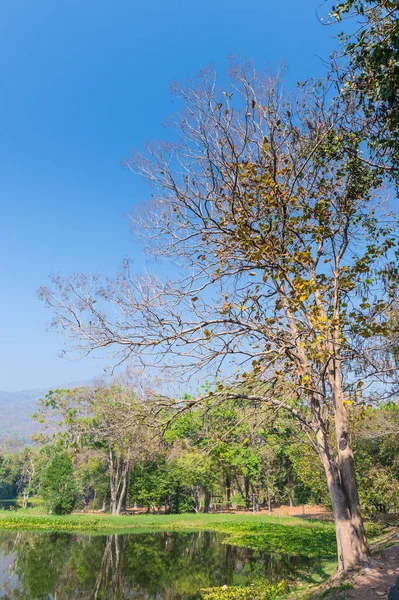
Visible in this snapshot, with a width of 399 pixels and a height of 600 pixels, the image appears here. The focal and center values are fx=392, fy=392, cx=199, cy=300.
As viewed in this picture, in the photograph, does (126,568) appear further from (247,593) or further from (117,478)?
(117,478)

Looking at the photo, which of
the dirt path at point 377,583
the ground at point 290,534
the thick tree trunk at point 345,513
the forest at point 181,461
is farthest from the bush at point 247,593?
the forest at point 181,461

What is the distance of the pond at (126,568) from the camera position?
35.7 ft

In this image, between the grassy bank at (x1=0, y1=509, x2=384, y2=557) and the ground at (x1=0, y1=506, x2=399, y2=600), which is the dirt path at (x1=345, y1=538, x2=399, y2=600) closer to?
the ground at (x1=0, y1=506, x2=399, y2=600)

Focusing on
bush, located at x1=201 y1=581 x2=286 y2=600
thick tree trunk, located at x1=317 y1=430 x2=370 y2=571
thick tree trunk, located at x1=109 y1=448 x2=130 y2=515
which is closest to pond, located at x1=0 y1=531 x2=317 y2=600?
bush, located at x1=201 y1=581 x2=286 y2=600

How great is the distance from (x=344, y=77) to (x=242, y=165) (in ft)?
6.16

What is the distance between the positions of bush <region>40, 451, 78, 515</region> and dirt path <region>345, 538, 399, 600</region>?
28237 millimetres

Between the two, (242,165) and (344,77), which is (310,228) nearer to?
(242,165)

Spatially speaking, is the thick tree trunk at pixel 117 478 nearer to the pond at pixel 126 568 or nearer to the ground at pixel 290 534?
the ground at pixel 290 534

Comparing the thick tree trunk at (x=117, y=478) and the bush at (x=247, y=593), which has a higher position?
the thick tree trunk at (x=117, y=478)

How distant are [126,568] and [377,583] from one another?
34.8 feet

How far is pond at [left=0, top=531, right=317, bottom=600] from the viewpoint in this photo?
10875 millimetres

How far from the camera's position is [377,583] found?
6078mm

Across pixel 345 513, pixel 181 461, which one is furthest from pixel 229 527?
pixel 345 513

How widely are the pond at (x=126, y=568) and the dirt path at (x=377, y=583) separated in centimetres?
555
